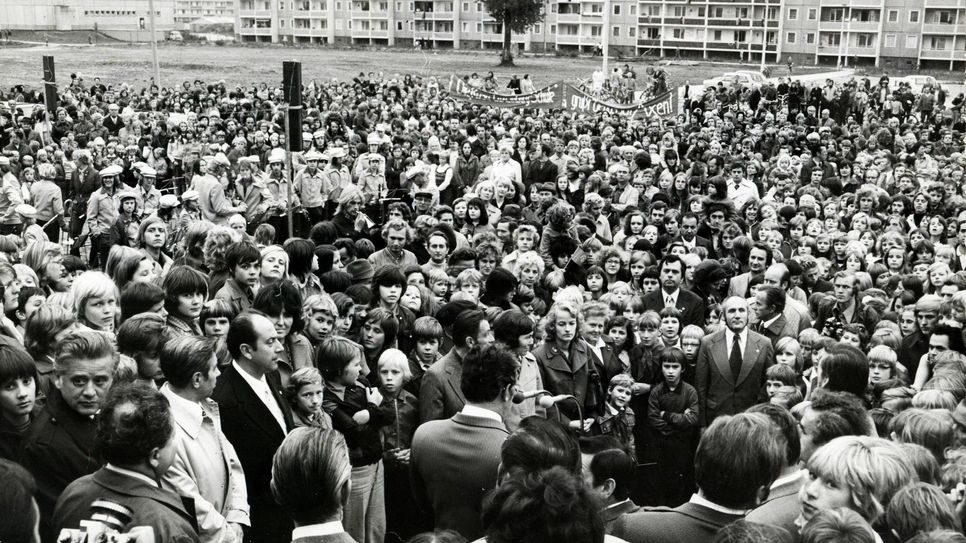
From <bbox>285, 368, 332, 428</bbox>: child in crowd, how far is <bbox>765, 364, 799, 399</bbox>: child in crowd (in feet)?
9.65

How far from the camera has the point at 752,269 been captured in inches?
357

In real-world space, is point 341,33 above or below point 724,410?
above

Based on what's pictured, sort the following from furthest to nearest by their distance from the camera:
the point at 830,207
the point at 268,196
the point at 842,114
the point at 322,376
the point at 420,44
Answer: the point at 420,44 → the point at 842,114 → the point at 268,196 → the point at 830,207 → the point at 322,376

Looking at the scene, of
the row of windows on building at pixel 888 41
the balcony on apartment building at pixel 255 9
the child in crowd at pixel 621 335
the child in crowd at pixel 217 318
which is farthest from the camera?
the balcony on apartment building at pixel 255 9

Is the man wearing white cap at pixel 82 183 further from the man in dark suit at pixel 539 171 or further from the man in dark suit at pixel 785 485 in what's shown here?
the man in dark suit at pixel 785 485

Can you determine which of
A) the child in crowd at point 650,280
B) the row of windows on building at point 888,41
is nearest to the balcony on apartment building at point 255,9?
the row of windows on building at point 888,41

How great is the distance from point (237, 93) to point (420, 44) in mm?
61155

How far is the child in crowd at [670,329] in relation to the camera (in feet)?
24.6

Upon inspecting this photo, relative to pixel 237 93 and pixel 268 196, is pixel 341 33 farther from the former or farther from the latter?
pixel 268 196

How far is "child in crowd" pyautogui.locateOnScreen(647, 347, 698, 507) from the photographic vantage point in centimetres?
679

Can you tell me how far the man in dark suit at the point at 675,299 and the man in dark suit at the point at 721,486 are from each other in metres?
4.59

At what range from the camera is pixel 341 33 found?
9769 cm

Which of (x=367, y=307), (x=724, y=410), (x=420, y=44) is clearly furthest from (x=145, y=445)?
(x=420, y=44)

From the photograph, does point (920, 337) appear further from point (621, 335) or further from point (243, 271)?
point (243, 271)
